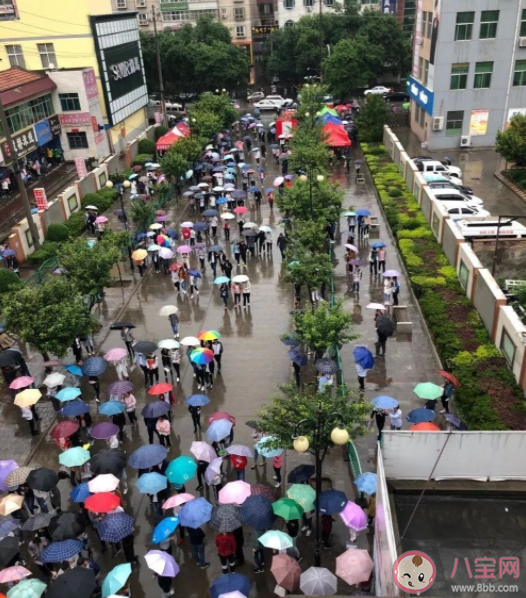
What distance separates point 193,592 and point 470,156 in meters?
34.4

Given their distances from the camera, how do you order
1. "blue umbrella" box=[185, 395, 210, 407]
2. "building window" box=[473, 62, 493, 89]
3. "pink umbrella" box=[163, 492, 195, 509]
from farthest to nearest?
"building window" box=[473, 62, 493, 89]
"blue umbrella" box=[185, 395, 210, 407]
"pink umbrella" box=[163, 492, 195, 509]

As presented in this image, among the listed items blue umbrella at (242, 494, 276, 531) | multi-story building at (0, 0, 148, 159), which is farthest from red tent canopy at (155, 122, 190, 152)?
blue umbrella at (242, 494, 276, 531)

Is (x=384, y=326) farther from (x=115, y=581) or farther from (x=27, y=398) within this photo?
(x=115, y=581)

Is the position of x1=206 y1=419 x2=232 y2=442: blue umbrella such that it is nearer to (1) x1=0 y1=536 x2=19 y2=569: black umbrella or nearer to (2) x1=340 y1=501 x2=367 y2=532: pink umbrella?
(2) x1=340 y1=501 x2=367 y2=532: pink umbrella

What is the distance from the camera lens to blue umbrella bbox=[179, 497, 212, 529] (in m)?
10.2

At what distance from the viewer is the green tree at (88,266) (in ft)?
59.6

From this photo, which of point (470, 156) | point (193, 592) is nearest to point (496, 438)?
point (193, 592)

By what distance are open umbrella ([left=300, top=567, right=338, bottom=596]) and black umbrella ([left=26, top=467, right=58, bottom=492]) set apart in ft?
17.5

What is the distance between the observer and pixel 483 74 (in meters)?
37.1

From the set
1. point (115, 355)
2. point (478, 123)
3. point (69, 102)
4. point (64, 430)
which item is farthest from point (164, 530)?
point (69, 102)

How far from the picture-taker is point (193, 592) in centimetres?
1052

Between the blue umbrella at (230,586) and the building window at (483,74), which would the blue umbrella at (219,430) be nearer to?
the blue umbrella at (230,586)

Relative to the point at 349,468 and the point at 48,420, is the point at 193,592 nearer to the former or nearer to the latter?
the point at 349,468

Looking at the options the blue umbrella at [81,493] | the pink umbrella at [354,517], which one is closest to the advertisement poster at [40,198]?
the blue umbrella at [81,493]
